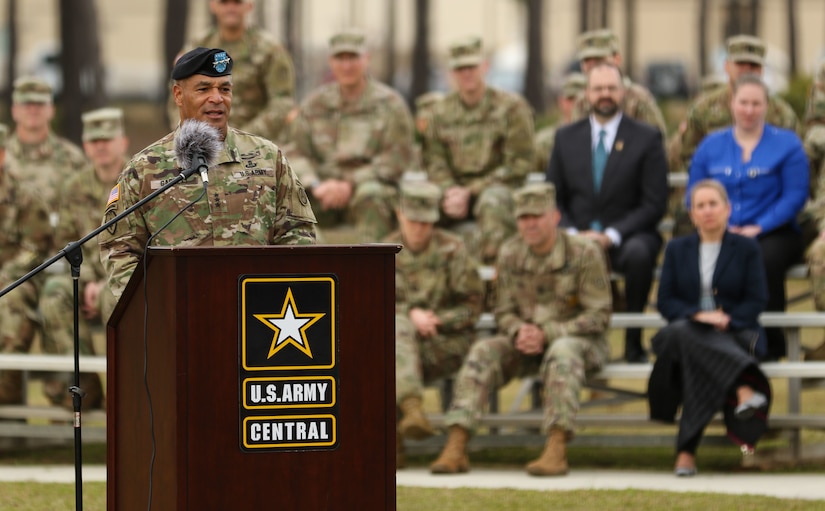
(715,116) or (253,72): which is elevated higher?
(253,72)

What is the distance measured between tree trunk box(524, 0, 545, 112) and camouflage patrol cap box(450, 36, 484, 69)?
1957 centimetres

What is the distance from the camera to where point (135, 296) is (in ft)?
15.3

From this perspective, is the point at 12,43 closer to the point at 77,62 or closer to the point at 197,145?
the point at 77,62

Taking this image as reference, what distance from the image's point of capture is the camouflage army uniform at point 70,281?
9289 millimetres

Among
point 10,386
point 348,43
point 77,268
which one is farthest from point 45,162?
point 77,268

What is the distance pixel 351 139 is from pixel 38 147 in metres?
2.28

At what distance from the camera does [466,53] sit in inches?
396

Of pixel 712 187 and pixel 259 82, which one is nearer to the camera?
pixel 712 187

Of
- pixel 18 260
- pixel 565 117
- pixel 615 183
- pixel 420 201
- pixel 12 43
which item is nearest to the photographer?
pixel 420 201

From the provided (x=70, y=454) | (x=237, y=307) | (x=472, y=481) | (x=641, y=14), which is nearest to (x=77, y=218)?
(x=70, y=454)

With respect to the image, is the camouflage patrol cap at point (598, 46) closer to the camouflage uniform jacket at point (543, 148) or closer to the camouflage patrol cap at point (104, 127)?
the camouflage uniform jacket at point (543, 148)

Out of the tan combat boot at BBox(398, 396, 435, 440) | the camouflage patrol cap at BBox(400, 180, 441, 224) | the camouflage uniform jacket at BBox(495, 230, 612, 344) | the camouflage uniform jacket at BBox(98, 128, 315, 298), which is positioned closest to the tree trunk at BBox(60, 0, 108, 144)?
the camouflage patrol cap at BBox(400, 180, 441, 224)

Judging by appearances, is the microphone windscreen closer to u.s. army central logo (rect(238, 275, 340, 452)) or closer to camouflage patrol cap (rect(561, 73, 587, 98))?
u.s. army central logo (rect(238, 275, 340, 452))

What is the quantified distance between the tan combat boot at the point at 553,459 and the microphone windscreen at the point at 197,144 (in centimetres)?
375
